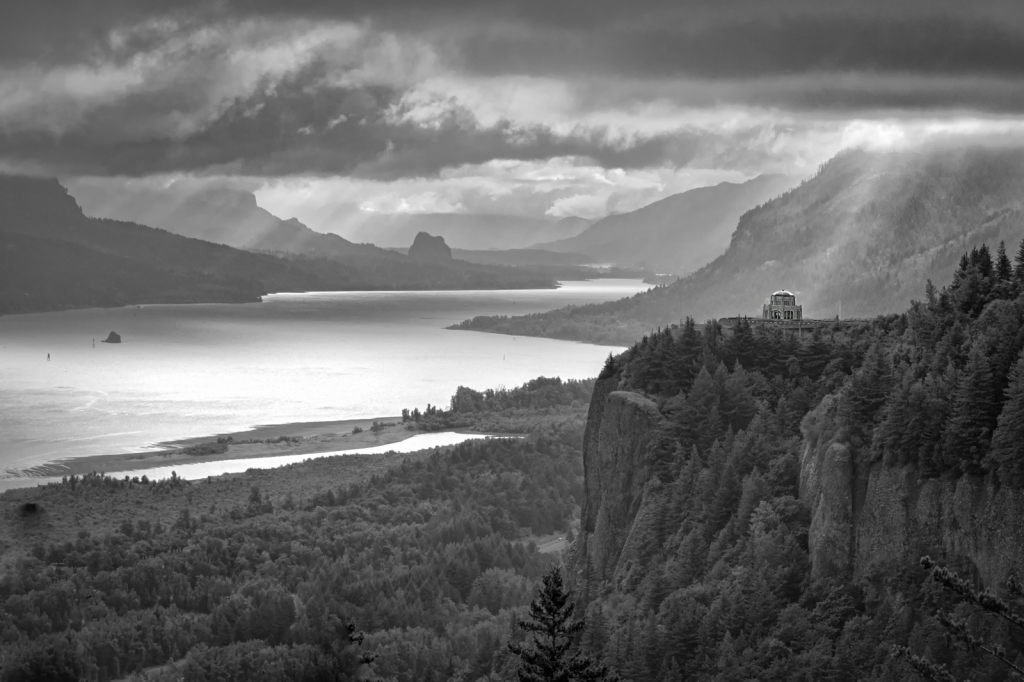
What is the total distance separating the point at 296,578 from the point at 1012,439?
40129mm

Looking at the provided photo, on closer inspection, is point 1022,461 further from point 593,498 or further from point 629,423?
point 593,498

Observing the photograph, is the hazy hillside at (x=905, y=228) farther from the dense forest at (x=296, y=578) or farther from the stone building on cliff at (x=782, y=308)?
the stone building on cliff at (x=782, y=308)

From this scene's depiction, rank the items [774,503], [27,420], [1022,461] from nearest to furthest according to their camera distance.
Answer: [1022,461] → [774,503] → [27,420]

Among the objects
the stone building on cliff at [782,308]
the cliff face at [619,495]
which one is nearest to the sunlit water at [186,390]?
the cliff face at [619,495]

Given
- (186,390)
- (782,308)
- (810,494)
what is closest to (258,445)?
(186,390)

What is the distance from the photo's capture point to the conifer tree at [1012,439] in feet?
129

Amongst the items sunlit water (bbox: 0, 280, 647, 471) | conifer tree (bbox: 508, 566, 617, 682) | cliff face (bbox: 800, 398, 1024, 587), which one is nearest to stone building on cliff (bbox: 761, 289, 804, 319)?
cliff face (bbox: 800, 398, 1024, 587)

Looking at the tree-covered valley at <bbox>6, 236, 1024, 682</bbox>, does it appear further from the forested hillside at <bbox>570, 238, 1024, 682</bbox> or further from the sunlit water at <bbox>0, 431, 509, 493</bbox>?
the sunlit water at <bbox>0, 431, 509, 493</bbox>

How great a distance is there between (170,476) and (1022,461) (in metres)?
68.7

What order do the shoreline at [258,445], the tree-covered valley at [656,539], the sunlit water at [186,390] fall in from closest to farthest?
the tree-covered valley at [656,539]
the shoreline at [258,445]
the sunlit water at [186,390]

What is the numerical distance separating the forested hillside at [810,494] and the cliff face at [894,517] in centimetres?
7

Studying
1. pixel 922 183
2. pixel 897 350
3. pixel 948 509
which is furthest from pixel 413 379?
pixel 948 509

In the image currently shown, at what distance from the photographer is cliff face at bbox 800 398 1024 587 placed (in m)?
39.2

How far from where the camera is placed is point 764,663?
44062 mm
